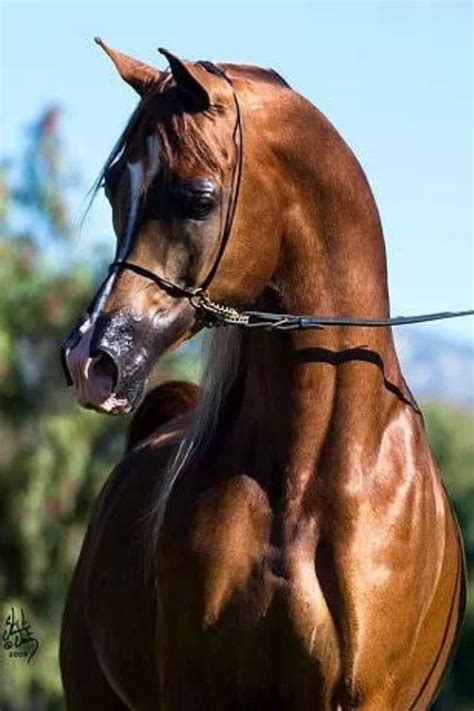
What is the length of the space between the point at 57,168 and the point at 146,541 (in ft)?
72.4

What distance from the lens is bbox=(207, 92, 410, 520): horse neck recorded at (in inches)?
197

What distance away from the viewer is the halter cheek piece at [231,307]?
15.5ft

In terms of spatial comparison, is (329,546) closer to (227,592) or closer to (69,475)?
(227,592)

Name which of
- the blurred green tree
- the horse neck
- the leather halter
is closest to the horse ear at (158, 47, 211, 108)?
the leather halter

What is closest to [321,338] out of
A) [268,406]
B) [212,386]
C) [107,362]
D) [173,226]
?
[268,406]

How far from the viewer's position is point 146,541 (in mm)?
5594

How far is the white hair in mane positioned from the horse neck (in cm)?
13

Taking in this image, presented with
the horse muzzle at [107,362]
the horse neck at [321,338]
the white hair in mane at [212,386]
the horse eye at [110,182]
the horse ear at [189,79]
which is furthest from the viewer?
the white hair in mane at [212,386]

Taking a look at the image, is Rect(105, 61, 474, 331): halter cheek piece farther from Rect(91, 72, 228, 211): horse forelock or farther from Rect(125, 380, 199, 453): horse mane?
Rect(125, 380, 199, 453): horse mane

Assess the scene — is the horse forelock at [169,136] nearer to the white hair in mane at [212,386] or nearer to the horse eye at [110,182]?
the horse eye at [110,182]

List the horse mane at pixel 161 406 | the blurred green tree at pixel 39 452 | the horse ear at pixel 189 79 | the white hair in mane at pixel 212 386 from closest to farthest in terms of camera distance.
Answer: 1. the horse ear at pixel 189 79
2. the white hair in mane at pixel 212 386
3. the horse mane at pixel 161 406
4. the blurred green tree at pixel 39 452

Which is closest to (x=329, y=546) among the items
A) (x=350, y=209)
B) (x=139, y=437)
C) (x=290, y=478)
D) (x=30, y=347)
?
(x=290, y=478)

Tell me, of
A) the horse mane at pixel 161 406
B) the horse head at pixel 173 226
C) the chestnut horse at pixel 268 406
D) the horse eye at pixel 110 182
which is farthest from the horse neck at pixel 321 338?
the horse mane at pixel 161 406

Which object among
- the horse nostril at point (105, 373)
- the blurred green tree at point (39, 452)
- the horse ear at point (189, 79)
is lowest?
the blurred green tree at point (39, 452)
